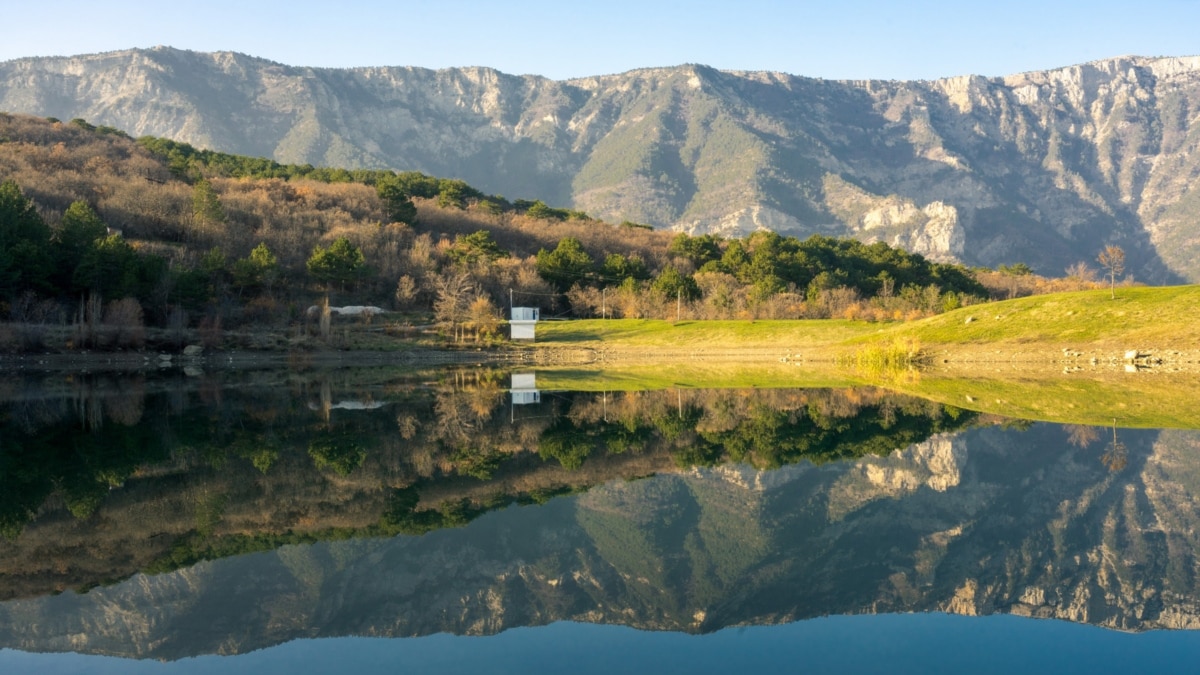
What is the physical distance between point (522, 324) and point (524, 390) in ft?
119

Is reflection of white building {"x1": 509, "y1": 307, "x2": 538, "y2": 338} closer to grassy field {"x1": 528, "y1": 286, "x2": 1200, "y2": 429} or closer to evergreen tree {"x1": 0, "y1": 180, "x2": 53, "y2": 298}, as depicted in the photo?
grassy field {"x1": 528, "y1": 286, "x2": 1200, "y2": 429}

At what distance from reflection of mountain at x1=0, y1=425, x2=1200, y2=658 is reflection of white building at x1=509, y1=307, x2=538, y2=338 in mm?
58976

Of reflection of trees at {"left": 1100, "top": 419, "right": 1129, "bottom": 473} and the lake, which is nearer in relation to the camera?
the lake

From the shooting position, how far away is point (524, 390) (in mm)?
38125

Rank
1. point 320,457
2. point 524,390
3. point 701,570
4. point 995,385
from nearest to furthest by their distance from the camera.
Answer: point 701,570
point 320,457
point 995,385
point 524,390

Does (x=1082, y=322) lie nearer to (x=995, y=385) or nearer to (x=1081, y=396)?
(x=995, y=385)

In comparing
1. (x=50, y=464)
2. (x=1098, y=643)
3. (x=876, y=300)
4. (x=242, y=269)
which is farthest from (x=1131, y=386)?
(x=242, y=269)

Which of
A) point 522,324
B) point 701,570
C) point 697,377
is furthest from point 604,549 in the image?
point 522,324

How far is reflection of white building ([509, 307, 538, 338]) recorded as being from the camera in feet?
241

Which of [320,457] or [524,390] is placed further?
[524,390]

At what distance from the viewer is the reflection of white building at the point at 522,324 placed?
73.6m

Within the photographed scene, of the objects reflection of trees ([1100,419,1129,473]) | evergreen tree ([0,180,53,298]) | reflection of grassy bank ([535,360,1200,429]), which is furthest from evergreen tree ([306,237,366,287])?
reflection of trees ([1100,419,1129,473])

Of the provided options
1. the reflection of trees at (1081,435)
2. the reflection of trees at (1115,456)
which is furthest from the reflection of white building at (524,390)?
the reflection of trees at (1115,456)

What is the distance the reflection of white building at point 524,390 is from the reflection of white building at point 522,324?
21.6 m
